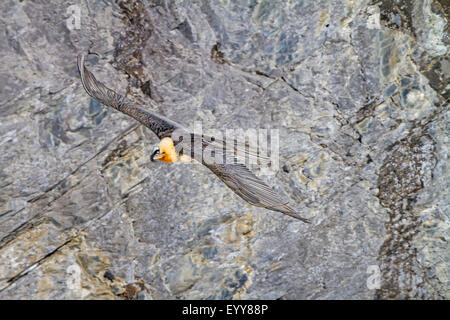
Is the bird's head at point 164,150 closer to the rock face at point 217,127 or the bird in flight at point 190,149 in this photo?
the bird in flight at point 190,149

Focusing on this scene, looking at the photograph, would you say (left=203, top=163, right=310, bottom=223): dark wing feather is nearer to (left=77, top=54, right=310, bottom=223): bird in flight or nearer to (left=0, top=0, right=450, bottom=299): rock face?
(left=77, top=54, right=310, bottom=223): bird in flight

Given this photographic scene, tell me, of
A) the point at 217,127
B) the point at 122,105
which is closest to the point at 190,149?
the point at 217,127

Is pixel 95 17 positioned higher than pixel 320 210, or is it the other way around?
pixel 95 17

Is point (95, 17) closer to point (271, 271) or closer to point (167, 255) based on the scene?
point (167, 255)

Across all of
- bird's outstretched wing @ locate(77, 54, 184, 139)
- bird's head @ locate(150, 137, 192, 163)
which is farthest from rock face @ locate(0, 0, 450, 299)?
bird's head @ locate(150, 137, 192, 163)

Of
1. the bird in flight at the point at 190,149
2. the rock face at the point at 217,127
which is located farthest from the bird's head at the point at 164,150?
the rock face at the point at 217,127

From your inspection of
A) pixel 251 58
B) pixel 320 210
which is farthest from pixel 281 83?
pixel 320 210

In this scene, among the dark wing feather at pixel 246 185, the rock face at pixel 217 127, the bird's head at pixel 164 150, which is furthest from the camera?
the rock face at pixel 217 127
